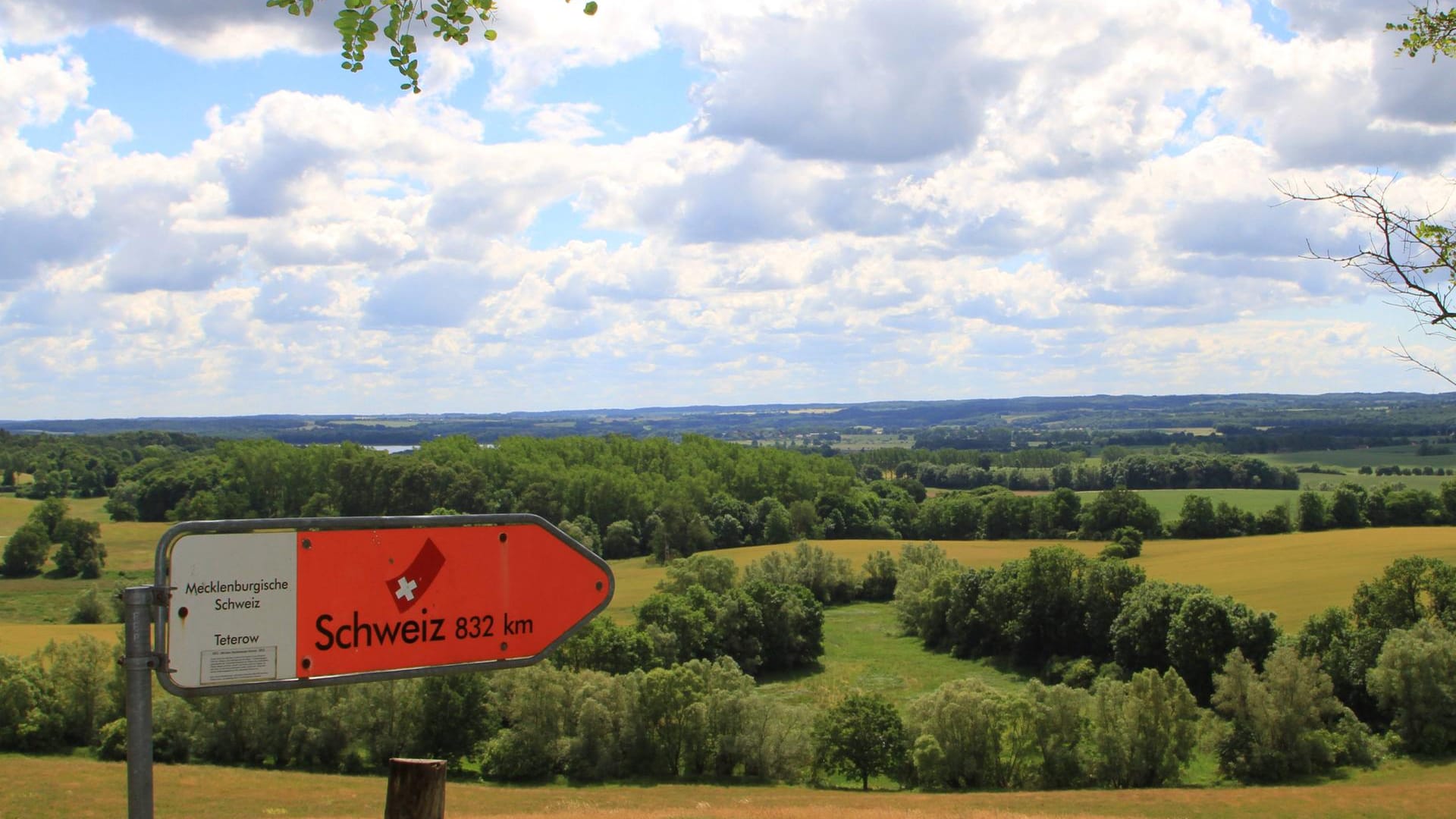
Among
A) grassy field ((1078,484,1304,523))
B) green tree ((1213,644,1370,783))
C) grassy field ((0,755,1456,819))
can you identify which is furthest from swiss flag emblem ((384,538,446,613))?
grassy field ((1078,484,1304,523))

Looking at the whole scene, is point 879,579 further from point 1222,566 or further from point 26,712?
point 26,712

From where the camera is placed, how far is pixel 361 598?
169 inches

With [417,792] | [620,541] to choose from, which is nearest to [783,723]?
[417,792]

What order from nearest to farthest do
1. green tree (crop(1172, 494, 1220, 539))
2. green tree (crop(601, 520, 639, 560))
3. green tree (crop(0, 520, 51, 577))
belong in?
green tree (crop(0, 520, 51, 577)) < green tree (crop(1172, 494, 1220, 539)) < green tree (crop(601, 520, 639, 560))

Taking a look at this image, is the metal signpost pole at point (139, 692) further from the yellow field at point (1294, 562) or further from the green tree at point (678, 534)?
the green tree at point (678, 534)

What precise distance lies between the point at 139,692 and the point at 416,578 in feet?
3.58

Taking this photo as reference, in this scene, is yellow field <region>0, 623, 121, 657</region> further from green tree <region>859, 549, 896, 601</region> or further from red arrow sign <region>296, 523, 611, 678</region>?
green tree <region>859, 549, 896, 601</region>

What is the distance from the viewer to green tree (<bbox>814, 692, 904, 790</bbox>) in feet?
142

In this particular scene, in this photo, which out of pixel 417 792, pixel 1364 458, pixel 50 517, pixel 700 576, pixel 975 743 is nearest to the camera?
pixel 417 792

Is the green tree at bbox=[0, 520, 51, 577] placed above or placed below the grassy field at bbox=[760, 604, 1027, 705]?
above

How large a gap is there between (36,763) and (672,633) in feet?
102

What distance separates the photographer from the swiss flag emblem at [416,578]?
4375 millimetres

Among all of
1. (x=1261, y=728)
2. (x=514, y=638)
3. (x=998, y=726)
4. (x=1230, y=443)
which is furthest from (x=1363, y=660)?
(x=1230, y=443)

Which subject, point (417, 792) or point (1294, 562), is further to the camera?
point (1294, 562)
